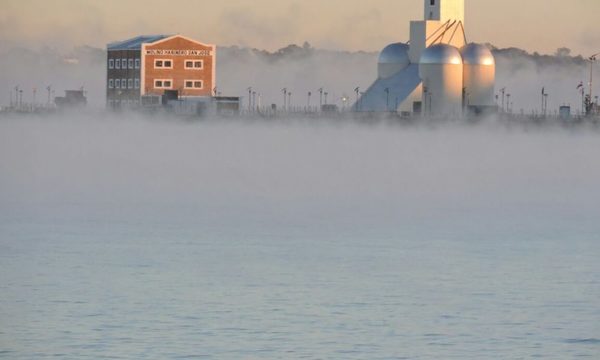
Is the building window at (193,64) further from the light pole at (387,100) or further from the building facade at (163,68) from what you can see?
the light pole at (387,100)

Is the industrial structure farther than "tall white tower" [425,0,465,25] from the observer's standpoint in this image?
No

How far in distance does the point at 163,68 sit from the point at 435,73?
3582 centimetres

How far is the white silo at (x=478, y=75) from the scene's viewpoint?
571ft

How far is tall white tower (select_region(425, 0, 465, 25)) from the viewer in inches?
7200

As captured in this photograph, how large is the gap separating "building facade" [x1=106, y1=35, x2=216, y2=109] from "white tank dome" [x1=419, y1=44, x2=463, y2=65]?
30.8 metres

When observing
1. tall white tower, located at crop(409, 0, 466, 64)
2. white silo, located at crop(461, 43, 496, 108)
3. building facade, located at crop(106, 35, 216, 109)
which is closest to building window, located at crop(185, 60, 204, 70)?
building facade, located at crop(106, 35, 216, 109)

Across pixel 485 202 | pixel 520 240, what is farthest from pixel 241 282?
pixel 485 202

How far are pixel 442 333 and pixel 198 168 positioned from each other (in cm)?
7414

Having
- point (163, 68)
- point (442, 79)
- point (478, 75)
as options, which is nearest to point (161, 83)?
point (163, 68)

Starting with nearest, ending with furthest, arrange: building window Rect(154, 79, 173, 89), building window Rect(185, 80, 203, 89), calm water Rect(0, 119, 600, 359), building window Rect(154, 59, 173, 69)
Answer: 1. calm water Rect(0, 119, 600, 359)
2. building window Rect(154, 59, 173, 69)
3. building window Rect(154, 79, 173, 89)
4. building window Rect(185, 80, 203, 89)

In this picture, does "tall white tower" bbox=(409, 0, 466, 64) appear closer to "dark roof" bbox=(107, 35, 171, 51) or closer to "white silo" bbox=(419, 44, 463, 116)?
"white silo" bbox=(419, 44, 463, 116)

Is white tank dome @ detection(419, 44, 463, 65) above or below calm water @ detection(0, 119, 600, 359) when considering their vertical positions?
above

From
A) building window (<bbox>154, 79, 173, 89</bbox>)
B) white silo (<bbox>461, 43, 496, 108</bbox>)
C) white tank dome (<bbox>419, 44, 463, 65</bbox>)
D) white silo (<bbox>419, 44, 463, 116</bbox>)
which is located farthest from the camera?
building window (<bbox>154, 79, 173, 89</bbox>)

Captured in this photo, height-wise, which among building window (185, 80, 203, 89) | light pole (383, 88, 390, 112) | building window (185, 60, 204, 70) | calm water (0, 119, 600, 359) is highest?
building window (185, 60, 204, 70)
